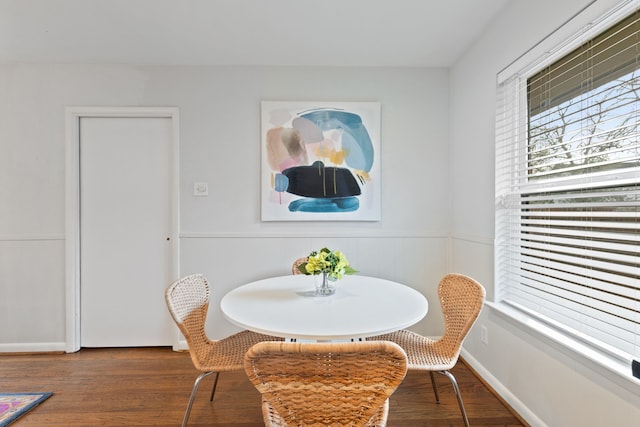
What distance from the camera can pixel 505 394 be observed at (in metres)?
1.86

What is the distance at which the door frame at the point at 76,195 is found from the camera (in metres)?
2.55

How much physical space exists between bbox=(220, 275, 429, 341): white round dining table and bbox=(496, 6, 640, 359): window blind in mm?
707

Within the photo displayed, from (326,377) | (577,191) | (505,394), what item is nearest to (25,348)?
(326,377)

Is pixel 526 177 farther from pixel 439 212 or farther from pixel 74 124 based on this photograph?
pixel 74 124

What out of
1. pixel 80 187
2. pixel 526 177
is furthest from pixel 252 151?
pixel 526 177

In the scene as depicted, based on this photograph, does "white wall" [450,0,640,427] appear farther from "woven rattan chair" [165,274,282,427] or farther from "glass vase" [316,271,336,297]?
"woven rattan chair" [165,274,282,427]

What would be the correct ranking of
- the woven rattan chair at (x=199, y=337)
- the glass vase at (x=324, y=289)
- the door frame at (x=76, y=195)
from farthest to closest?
1. the door frame at (x=76, y=195)
2. the glass vase at (x=324, y=289)
3. the woven rattan chair at (x=199, y=337)

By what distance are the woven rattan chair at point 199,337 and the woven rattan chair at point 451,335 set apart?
0.78 meters

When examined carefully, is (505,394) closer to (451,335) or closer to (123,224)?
(451,335)

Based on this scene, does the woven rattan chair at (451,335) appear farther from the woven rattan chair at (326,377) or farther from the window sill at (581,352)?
the woven rattan chair at (326,377)

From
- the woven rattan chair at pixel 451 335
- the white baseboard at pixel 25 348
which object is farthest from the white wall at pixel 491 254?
the white baseboard at pixel 25 348

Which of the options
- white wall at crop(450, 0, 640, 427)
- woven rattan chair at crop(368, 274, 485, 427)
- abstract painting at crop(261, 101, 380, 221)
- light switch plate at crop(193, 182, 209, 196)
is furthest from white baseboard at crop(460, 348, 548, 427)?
light switch plate at crop(193, 182, 209, 196)

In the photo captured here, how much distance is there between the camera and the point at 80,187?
261 centimetres

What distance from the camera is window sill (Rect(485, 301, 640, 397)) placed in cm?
115
